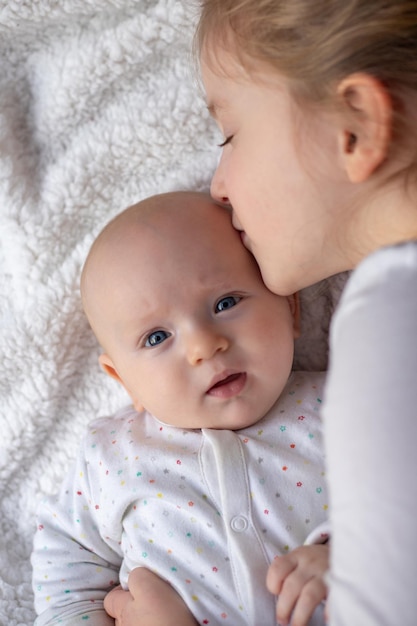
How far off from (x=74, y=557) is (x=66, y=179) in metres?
0.70

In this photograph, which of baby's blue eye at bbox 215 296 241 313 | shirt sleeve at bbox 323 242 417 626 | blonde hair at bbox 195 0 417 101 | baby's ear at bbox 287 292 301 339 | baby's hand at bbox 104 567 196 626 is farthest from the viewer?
baby's ear at bbox 287 292 301 339

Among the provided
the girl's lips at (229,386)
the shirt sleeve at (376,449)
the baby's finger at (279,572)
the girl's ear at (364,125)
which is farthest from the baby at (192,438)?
the shirt sleeve at (376,449)

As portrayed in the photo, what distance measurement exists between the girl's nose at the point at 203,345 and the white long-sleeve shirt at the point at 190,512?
15cm

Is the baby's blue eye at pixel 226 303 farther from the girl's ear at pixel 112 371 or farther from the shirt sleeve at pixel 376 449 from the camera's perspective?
the shirt sleeve at pixel 376 449

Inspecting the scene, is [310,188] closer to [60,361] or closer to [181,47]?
[181,47]

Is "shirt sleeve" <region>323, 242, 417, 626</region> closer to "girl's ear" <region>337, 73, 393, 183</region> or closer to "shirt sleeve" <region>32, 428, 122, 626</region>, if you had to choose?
"girl's ear" <region>337, 73, 393, 183</region>

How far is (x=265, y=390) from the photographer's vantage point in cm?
132

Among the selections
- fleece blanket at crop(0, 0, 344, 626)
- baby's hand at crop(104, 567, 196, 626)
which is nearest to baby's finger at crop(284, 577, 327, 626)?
baby's hand at crop(104, 567, 196, 626)

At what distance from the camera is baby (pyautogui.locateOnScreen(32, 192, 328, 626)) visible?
125cm

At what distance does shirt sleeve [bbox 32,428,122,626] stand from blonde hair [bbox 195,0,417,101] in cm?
79

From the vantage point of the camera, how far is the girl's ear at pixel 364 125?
100 cm

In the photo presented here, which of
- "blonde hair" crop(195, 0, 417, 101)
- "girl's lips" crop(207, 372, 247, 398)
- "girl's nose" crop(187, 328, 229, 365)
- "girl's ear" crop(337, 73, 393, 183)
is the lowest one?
"girl's lips" crop(207, 372, 247, 398)

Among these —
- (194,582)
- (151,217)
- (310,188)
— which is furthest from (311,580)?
(151,217)

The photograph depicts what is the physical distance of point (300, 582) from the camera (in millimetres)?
1051
